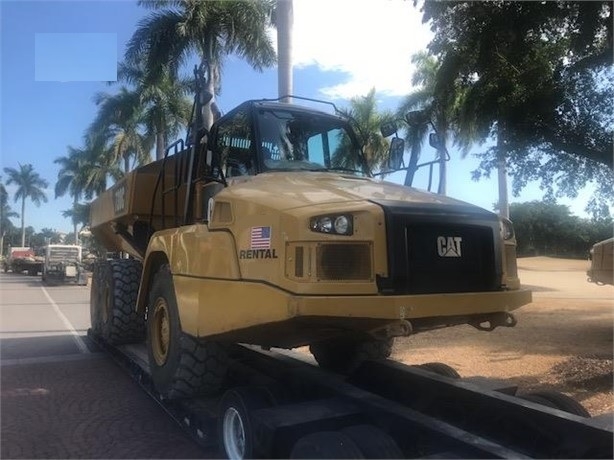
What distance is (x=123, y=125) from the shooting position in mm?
34344

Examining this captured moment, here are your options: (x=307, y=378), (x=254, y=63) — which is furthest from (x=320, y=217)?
(x=254, y=63)

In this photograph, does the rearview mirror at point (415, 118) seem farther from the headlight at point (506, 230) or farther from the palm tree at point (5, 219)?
the palm tree at point (5, 219)

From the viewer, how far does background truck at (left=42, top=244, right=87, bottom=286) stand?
107 feet

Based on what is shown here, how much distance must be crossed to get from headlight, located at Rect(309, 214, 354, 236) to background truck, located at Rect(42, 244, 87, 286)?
104 ft

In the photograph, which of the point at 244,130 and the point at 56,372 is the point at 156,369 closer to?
the point at 244,130

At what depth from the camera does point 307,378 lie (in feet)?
15.2

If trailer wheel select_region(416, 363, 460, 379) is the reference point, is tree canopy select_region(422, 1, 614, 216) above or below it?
above

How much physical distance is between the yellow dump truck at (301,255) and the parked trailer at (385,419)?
411mm

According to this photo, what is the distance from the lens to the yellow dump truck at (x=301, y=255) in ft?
11.5

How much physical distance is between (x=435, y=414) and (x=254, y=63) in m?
19.8

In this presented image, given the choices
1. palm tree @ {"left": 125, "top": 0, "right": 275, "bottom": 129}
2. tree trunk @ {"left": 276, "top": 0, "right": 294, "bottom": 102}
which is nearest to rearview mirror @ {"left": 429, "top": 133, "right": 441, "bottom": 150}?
tree trunk @ {"left": 276, "top": 0, "right": 294, "bottom": 102}

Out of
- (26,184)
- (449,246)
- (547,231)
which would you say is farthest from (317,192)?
(26,184)

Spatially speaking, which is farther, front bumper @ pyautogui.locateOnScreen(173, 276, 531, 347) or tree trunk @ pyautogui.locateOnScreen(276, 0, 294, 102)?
tree trunk @ pyautogui.locateOnScreen(276, 0, 294, 102)

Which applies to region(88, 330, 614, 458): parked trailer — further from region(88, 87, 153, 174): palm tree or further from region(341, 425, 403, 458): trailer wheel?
region(88, 87, 153, 174): palm tree
